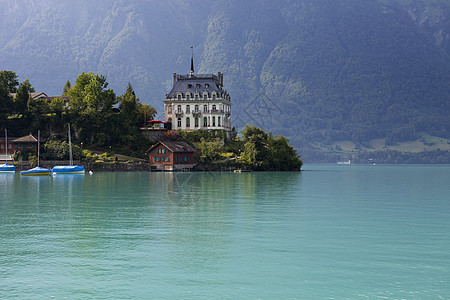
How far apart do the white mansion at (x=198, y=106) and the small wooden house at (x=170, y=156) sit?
18660 mm

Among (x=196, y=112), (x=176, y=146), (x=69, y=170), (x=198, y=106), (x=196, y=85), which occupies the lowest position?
(x=69, y=170)

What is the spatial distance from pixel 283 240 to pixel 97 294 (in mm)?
13827

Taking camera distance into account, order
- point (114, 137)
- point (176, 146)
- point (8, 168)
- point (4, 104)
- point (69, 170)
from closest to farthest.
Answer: point (69, 170)
point (8, 168)
point (176, 146)
point (4, 104)
point (114, 137)

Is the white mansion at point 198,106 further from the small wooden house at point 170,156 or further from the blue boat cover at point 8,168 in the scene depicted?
the blue boat cover at point 8,168

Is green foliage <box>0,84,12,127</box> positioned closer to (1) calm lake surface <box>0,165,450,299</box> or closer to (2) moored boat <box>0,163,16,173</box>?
(2) moored boat <box>0,163,16,173</box>

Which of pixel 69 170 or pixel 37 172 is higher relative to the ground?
pixel 69 170

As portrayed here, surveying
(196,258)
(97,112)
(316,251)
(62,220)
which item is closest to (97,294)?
(196,258)

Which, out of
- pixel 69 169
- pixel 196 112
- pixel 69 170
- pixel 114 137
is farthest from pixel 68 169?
pixel 196 112

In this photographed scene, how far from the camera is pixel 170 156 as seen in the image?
144 metres

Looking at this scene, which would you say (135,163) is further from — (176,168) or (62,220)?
(62,220)

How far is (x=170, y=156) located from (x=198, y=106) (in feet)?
85.1

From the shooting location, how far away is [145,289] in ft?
71.9

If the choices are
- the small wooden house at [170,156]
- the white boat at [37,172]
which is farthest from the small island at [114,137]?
the white boat at [37,172]

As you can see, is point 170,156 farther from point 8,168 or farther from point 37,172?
point 8,168
